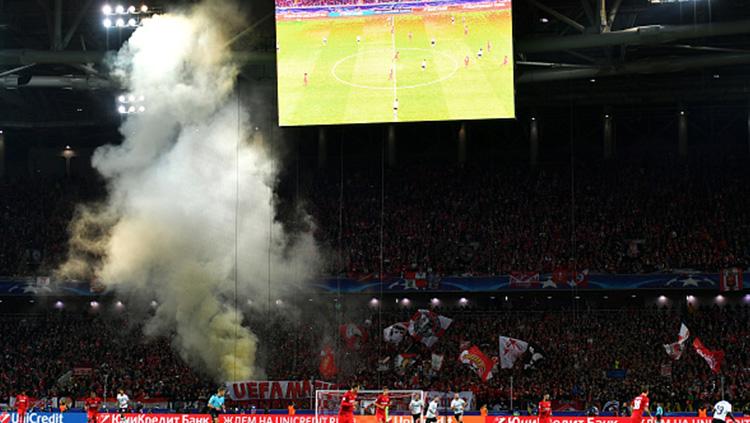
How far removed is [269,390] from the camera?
1619 inches

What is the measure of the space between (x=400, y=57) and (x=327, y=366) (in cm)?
1520

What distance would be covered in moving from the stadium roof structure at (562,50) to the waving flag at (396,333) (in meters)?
12.3

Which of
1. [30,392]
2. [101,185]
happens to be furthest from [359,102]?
[101,185]

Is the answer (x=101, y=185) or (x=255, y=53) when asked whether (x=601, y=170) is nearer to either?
(x=255, y=53)

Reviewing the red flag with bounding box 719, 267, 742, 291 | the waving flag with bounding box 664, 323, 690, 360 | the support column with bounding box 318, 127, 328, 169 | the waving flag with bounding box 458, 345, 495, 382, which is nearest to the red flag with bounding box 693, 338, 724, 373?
the waving flag with bounding box 664, 323, 690, 360

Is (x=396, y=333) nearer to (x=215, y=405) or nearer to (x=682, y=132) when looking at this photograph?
(x=215, y=405)

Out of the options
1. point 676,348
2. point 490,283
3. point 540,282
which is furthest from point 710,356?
point 490,283

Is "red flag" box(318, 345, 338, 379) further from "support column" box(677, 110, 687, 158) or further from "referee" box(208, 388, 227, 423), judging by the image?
"support column" box(677, 110, 687, 158)

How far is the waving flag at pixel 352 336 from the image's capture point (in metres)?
46.1

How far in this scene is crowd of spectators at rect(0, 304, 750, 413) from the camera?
41.7 m

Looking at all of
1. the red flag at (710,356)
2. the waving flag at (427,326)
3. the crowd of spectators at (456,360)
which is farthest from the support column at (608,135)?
the red flag at (710,356)

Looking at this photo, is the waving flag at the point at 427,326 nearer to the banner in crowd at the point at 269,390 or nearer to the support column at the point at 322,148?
the banner in crowd at the point at 269,390

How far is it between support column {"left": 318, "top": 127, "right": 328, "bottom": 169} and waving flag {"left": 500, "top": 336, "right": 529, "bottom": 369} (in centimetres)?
1859

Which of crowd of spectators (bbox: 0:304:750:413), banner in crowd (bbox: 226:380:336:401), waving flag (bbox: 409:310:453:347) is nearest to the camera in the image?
banner in crowd (bbox: 226:380:336:401)
